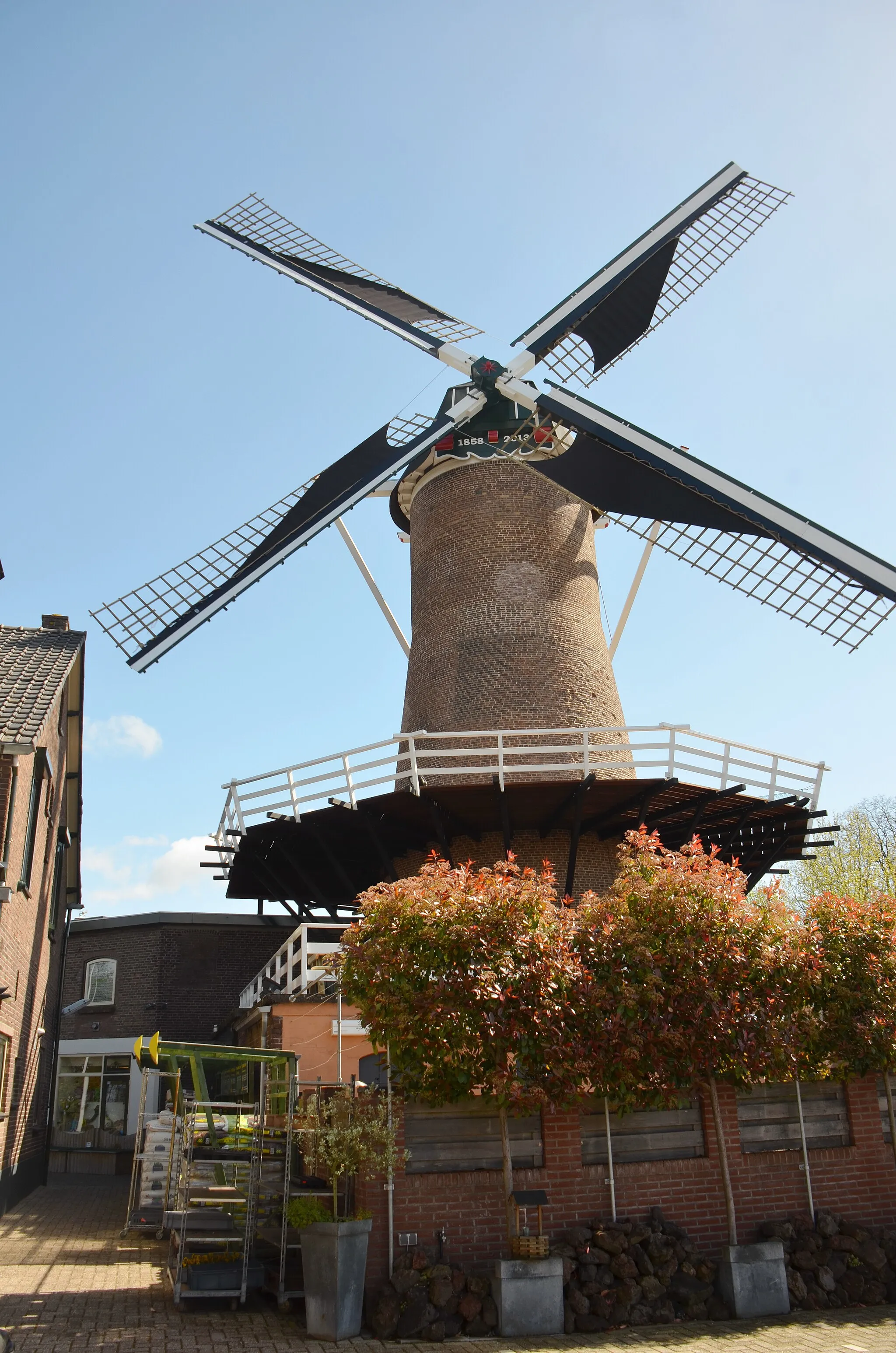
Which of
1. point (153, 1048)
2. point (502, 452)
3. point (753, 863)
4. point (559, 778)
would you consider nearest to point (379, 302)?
point (502, 452)

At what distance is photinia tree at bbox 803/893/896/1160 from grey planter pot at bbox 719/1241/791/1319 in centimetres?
176

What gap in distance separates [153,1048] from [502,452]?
11.1 meters

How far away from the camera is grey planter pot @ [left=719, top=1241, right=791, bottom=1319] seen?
7.61 m

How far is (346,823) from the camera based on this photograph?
13781 mm

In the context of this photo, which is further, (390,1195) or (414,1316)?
(390,1195)

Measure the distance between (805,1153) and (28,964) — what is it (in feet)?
31.7

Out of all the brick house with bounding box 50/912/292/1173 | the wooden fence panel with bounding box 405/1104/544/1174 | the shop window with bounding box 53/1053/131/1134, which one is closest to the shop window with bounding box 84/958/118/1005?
the brick house with bounding box 50/912/292/1173

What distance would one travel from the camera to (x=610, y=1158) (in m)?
8.12

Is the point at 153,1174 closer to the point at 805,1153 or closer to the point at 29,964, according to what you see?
the point at 29,964

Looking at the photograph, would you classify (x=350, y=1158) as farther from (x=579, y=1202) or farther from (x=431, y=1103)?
(x=579, y=1202)

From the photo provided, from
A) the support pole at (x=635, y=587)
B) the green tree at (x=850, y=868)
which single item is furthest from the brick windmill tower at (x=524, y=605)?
the green tree at (x=850, y=868)

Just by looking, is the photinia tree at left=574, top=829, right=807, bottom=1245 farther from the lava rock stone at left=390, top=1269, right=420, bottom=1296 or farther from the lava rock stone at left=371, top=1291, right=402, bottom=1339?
the lava rock stone at left=371, top=1291, right=402, bottom=1339

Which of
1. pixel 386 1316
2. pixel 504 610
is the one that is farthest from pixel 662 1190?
pixel 504 610

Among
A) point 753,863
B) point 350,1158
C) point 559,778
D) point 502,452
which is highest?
point 502,452
